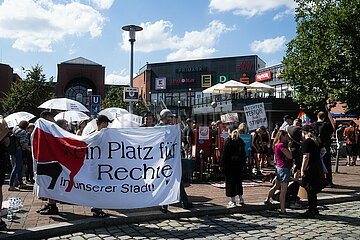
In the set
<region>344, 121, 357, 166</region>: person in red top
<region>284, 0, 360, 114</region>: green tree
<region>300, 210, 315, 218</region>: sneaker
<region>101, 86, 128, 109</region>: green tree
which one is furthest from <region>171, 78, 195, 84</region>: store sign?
<region>300, 210, 315, 218</region>: sneaker

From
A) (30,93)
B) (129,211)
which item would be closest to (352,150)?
(129,211)

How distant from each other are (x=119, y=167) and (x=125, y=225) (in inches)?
39.6

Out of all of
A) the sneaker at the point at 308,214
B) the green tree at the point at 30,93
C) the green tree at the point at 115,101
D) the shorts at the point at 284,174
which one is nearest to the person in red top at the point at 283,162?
the shorts at the point at 284,174

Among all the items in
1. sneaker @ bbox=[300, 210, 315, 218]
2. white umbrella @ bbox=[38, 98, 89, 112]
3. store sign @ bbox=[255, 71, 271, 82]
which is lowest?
sneaker @ bbox=[300, 210, 315, 218]

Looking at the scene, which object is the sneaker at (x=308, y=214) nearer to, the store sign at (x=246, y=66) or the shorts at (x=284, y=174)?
the shorts at (x=284, y=174)

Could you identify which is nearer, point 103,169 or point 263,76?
point 103,169

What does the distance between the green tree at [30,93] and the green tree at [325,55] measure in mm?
20536

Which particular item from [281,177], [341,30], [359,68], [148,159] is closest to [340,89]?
→ [359,68]

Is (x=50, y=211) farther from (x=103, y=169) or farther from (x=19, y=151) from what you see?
(x=19, y=151)

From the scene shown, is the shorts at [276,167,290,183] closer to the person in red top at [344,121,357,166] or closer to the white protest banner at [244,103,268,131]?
the white protest banner at [244,103,268,131]

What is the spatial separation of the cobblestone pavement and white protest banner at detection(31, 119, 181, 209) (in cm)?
52

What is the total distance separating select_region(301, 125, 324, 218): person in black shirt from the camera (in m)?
7.95

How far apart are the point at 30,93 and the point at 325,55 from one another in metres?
23.5

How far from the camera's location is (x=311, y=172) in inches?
316
